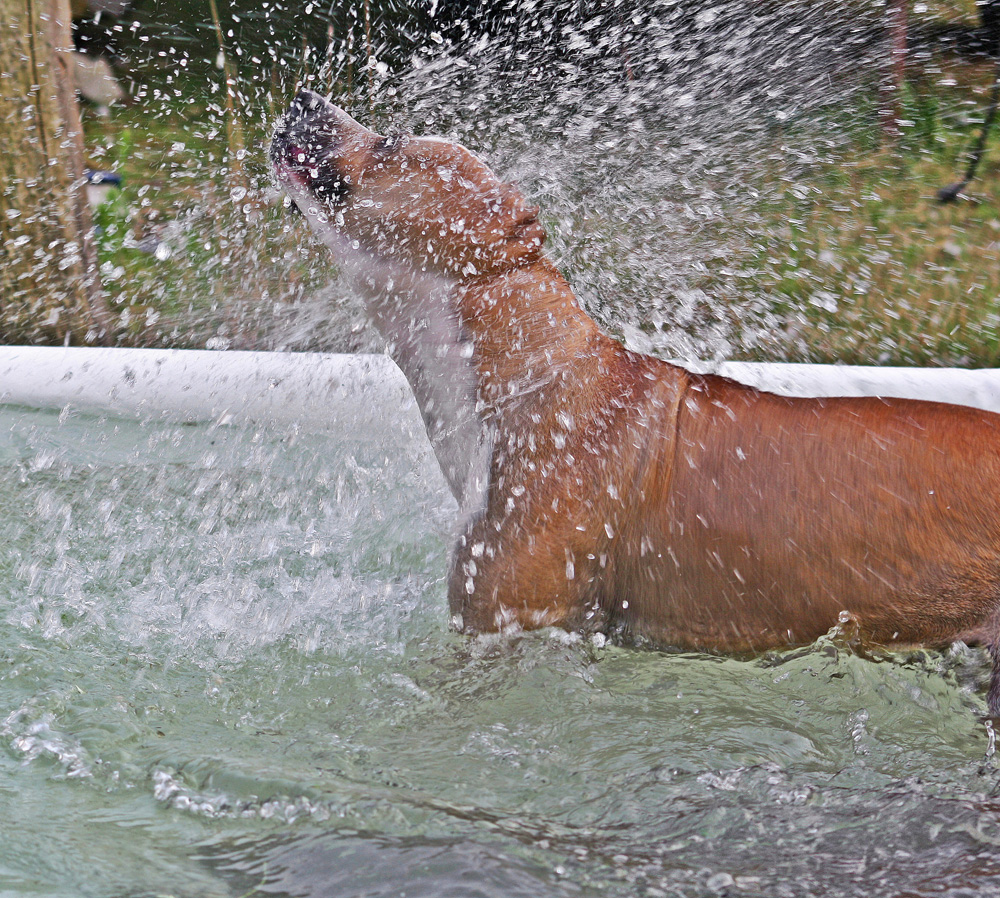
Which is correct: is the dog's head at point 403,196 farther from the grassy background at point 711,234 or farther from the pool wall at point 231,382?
the grassy background at point 711,234

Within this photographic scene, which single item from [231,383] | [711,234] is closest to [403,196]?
[231,383]

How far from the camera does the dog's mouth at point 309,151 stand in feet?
9.04

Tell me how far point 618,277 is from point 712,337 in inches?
35.4

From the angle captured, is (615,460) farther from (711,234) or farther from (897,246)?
(897,246)

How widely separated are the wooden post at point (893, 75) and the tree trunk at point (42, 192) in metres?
5.25

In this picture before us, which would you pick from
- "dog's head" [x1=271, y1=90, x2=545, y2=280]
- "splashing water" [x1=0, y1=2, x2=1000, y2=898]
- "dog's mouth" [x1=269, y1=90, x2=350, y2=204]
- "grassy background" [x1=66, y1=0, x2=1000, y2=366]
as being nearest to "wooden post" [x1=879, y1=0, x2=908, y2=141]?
"grassy background" [x1=66, y1=0, x2=1000, y2=366]

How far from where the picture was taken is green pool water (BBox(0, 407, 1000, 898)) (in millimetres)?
1664

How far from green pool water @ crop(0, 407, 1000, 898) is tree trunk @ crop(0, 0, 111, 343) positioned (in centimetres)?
249

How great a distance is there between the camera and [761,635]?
2.45m

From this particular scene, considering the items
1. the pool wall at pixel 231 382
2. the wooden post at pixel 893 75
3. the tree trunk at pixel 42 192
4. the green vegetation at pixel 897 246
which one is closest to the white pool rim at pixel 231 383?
the pool wall at pixel 231 382

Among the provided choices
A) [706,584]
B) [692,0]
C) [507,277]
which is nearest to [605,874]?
[706,584]

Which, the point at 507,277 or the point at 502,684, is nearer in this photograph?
the point at 502,684

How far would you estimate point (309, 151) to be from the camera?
110 inches

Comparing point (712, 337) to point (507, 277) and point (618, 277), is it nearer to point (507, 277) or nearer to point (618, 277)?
point (618, 277)
